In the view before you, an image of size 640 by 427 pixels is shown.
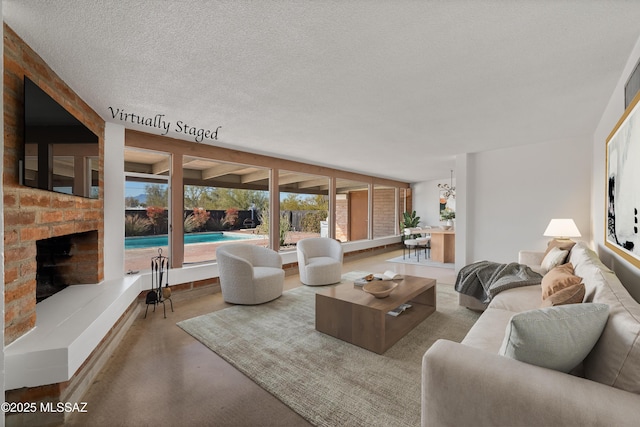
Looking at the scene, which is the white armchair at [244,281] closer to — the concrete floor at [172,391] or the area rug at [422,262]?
the concrete floor at [172,391]

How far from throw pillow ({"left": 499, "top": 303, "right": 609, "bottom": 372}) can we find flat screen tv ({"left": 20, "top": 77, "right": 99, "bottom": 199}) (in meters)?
2.93

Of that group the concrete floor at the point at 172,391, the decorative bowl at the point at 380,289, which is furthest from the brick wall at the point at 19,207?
the decorative bowl at the point at 380,289

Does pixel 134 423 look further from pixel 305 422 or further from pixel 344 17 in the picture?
pixel 344 17

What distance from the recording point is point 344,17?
1.59 m

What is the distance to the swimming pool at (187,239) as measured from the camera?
13.0 feet

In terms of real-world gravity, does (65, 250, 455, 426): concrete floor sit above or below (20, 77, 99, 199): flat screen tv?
below

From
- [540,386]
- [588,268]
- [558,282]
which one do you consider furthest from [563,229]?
[540,386]

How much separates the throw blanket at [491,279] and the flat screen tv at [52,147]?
157 inches

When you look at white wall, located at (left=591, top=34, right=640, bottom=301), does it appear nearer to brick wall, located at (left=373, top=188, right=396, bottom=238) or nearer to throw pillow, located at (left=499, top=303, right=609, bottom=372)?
throw pillow, located at (left=499, top=303, right=609, bottom=372)

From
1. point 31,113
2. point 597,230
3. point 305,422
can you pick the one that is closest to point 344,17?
point 31,113

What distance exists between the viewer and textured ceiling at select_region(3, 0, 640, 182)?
156cm

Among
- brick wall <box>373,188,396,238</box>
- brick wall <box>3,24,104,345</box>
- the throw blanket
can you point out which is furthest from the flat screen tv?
brick wall <box>373,188,396,238</box>

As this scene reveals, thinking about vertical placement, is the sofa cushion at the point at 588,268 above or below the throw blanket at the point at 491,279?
above

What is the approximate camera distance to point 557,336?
45.4 inches
